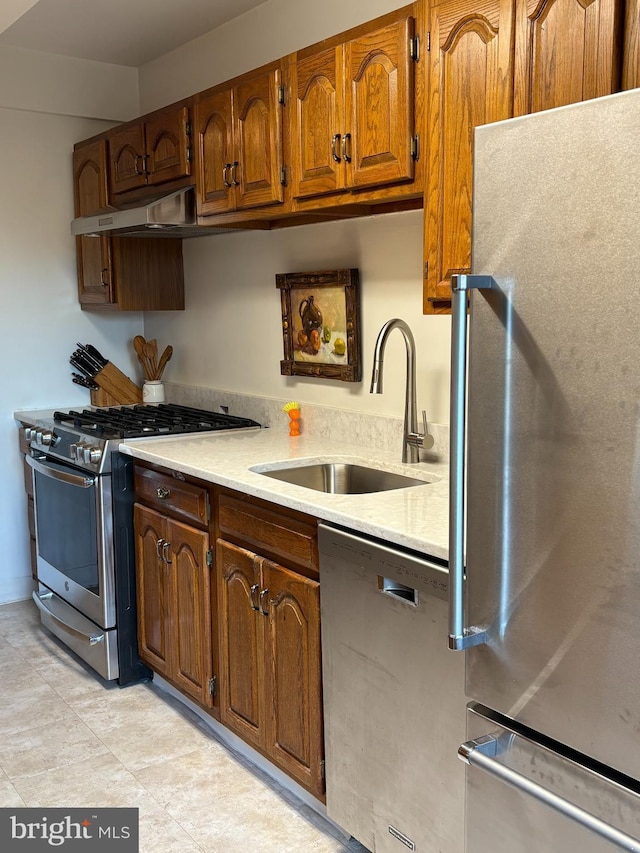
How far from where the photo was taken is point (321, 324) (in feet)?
10.5

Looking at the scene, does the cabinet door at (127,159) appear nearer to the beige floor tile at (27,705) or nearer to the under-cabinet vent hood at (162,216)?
the under-cabinet vent hood at (162,216)

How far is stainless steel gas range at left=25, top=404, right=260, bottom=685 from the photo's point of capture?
10.3 ft

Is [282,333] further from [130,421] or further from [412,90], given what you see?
[412,90]

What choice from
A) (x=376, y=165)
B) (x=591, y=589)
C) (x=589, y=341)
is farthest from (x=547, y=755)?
(x=376, y=165)

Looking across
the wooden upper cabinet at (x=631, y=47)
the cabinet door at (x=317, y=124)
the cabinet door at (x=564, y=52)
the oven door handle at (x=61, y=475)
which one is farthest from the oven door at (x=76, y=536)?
the wooden upper cabinet at (x=631, y=47)

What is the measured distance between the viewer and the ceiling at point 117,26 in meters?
3.33

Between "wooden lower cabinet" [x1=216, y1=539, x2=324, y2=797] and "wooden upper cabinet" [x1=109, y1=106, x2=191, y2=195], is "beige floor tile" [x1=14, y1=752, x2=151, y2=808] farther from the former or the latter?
"wooden upper cabinet" [x1=109, y1=106, x2=191, y2=195]

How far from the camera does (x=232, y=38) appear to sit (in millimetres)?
3525

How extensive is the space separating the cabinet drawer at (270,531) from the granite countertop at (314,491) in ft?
0.20

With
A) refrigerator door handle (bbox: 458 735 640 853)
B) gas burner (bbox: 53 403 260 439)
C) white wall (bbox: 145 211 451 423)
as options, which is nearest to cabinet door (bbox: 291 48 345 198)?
white wall (bbox: 145 211 451 423)

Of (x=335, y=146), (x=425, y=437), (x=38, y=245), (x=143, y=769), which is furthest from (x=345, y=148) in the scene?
(x=38, y=245)

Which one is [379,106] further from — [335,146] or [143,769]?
[143,769]

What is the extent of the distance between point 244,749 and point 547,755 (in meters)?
1.49

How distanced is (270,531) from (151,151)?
1882 millimetres
